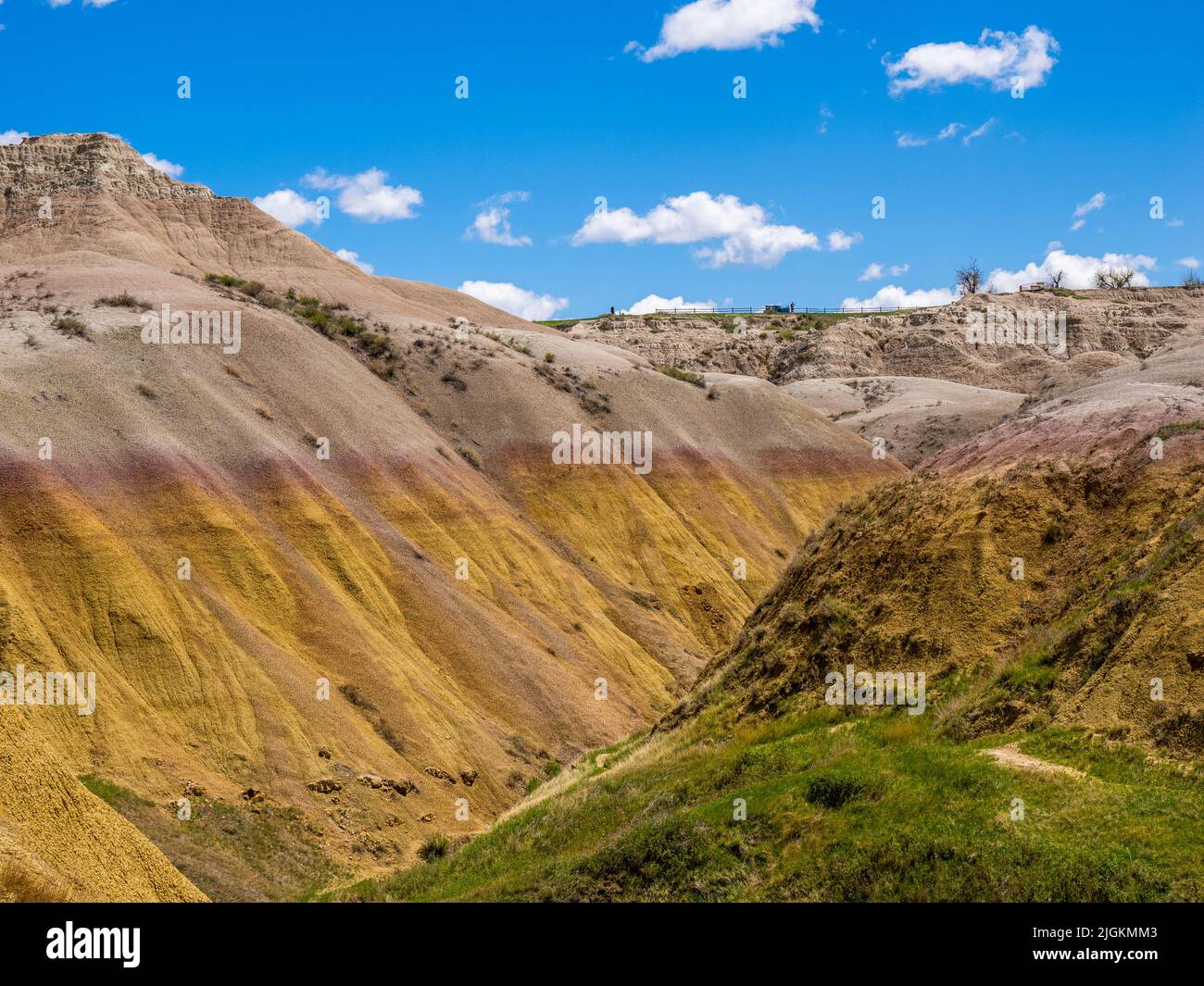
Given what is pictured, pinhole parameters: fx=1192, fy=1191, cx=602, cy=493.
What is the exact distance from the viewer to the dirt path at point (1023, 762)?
1337 cm

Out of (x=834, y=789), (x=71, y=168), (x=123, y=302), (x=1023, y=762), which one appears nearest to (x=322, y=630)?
(x=123, y=302)

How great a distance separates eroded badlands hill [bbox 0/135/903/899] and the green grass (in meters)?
5.34

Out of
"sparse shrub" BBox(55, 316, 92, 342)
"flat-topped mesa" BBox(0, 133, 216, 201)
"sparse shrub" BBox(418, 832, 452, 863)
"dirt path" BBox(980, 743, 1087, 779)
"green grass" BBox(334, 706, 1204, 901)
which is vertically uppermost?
"flat-topped mesa" BBox(0, 133, 216, 201)

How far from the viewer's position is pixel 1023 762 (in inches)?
543

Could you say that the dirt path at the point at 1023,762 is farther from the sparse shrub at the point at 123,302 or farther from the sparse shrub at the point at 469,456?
the sparse shrub at the point at 123,302

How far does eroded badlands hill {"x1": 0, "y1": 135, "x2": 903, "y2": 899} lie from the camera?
2375cm

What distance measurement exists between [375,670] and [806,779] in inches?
662

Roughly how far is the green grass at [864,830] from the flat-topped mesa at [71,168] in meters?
47.3

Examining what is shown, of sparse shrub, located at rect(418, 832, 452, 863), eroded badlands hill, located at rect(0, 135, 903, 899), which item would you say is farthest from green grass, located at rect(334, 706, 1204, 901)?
eroded badlands hill, located at rect(0, 135, 903, 899)

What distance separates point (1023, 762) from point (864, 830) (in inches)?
84.9

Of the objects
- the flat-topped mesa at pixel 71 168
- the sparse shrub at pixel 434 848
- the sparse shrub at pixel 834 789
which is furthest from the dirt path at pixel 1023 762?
the flat-topped mesa at pixel 71 168

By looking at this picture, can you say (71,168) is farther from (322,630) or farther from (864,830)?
(864,830)

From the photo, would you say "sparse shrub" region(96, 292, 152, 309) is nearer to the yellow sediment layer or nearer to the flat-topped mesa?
the yellow sediment layer

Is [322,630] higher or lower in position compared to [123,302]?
lower
